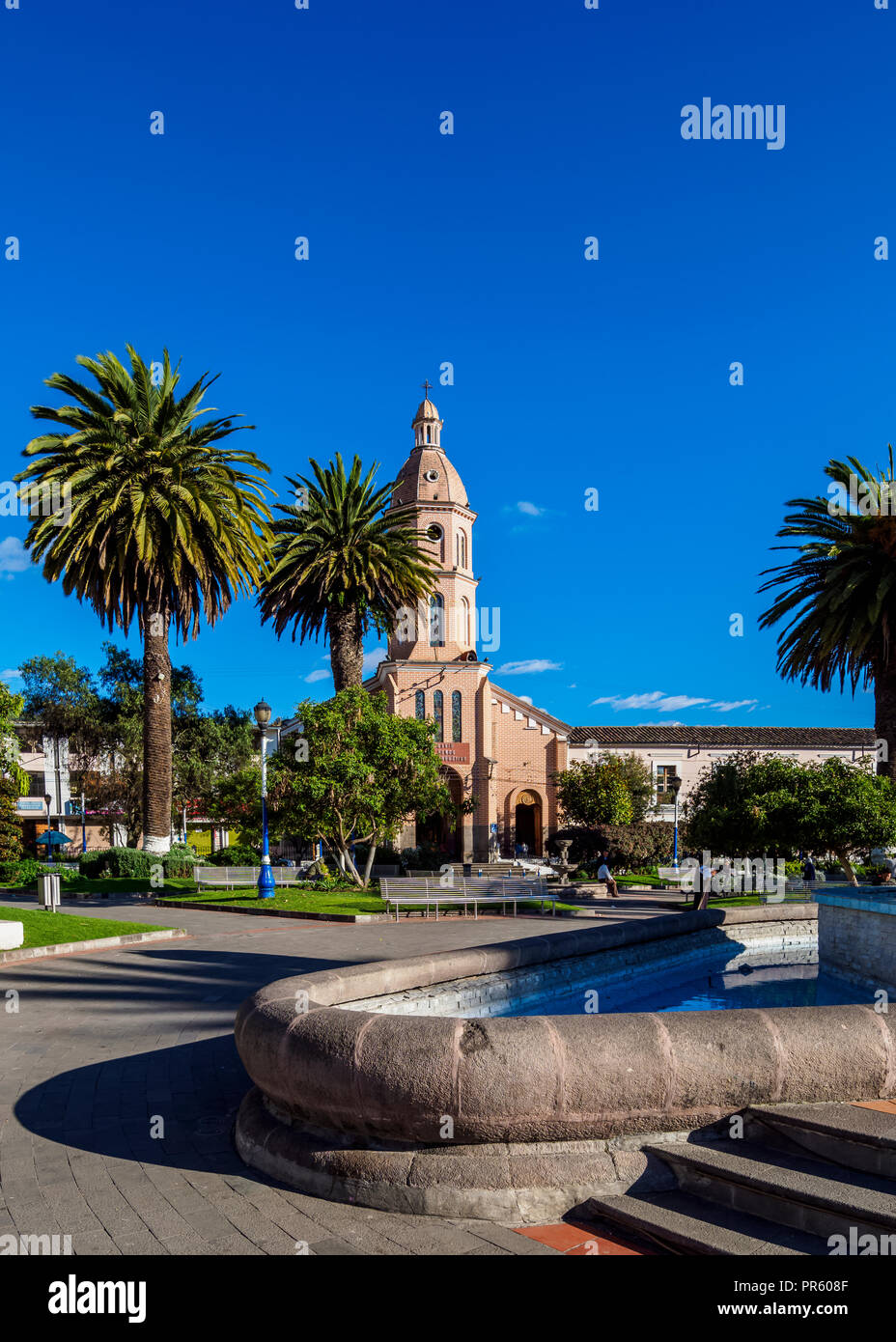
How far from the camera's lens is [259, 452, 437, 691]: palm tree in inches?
1259

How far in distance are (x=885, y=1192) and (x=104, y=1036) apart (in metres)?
7.30

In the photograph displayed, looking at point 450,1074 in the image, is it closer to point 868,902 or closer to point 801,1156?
point 801,1156

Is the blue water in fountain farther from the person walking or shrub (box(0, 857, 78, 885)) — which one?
shrub (box(0, 857, 78, 885))

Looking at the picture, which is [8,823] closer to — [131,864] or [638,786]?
[131,864]

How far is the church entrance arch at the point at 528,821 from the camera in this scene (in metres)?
51.9

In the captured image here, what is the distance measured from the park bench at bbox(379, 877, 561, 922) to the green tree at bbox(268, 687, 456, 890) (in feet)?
9.07

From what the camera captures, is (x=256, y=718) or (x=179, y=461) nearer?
(x=256, y=718)

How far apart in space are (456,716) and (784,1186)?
45.3 meters

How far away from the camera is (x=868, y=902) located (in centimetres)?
1033

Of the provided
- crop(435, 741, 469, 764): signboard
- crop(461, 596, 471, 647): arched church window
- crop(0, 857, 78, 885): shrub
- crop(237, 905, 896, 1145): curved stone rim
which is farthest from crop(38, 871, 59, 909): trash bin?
crop(461, 596, 471, 647): arched church window

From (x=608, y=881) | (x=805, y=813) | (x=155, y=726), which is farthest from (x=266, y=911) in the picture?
(x=608, y=881)
